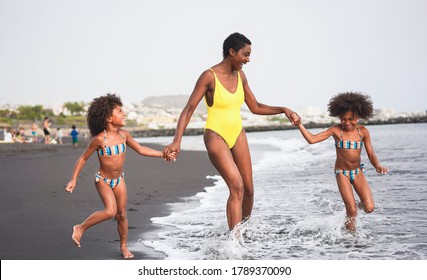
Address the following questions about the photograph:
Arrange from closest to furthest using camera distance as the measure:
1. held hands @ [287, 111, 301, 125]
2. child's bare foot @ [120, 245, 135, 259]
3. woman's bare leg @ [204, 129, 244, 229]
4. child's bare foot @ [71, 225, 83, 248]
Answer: child's bare foot @ [71, 225, 83, 248] → child's bare foot @ [120, 245, 135, 259] → woman's bare leg @ [204, 129, 244, 229] → held hands @ [287, 111, 301, 125]

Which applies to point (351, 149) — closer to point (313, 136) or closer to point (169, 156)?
point (313, 136)

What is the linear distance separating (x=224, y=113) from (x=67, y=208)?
134 inches

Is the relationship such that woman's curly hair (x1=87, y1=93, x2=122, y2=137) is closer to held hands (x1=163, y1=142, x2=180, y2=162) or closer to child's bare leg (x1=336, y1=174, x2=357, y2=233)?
held hands (x1=163, y1=142, x2=180, y2=162)

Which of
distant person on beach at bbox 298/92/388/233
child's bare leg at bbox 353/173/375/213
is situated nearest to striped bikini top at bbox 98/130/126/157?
distant person on beach at bbox 298/92/388/233

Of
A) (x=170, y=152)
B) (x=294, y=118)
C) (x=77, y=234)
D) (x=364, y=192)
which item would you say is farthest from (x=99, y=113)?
(x=364, y=192)

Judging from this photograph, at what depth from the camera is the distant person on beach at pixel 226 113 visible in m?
5.30

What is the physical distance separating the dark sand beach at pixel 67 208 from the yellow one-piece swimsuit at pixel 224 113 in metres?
1.30

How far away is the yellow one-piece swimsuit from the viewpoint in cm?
534

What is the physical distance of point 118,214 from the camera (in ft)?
17.0

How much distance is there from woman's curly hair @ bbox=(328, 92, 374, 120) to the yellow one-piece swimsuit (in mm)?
1140

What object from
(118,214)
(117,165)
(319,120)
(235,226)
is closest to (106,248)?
(118,214)

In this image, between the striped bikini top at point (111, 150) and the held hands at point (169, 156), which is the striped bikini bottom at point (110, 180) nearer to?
the striped bikini top at point (111, 150)

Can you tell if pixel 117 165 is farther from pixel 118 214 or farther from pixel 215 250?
pixel 215 250
